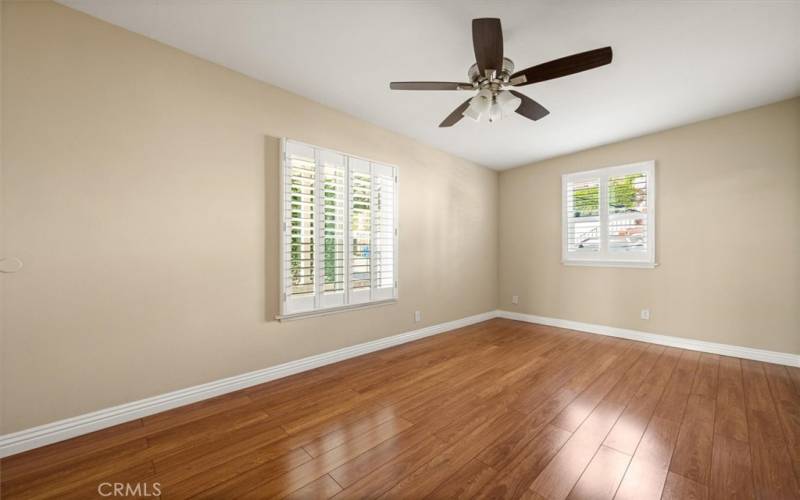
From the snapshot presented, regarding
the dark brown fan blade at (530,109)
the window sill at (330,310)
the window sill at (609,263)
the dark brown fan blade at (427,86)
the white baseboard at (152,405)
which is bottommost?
the white baseboard at (152,405)

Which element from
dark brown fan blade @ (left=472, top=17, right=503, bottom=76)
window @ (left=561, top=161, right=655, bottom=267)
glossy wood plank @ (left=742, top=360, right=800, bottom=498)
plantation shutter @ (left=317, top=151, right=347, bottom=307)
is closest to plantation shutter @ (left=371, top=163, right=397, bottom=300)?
plantation shutter @ (left=317, top=151, right=347, bottom=307)

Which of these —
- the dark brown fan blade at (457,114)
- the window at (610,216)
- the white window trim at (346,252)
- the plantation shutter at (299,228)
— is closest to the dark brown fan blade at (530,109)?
the dark brown fan blade at (457,114)

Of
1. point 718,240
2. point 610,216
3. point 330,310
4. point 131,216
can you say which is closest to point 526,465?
point 330,310

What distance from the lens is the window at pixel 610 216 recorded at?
3.86 m

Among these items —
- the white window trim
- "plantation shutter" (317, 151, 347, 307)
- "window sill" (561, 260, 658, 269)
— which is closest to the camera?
the white window trim

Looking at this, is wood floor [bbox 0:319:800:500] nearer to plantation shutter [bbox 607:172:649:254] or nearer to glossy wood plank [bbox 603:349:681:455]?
glossy wood plank [bbox 603:349:681:455]

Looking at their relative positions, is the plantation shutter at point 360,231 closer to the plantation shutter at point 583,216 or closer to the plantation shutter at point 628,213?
the plantation shutter at point 583,216

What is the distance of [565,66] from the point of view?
187 cm

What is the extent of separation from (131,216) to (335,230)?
5.15ft

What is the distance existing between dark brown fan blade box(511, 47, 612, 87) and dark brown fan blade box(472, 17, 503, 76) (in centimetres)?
19

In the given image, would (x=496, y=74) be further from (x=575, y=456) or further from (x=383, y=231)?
(x=575, y=456)

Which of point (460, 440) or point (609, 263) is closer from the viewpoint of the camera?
point (460, 440)

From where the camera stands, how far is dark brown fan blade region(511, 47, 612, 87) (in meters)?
1.75

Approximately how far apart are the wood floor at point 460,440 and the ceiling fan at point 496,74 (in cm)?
228
